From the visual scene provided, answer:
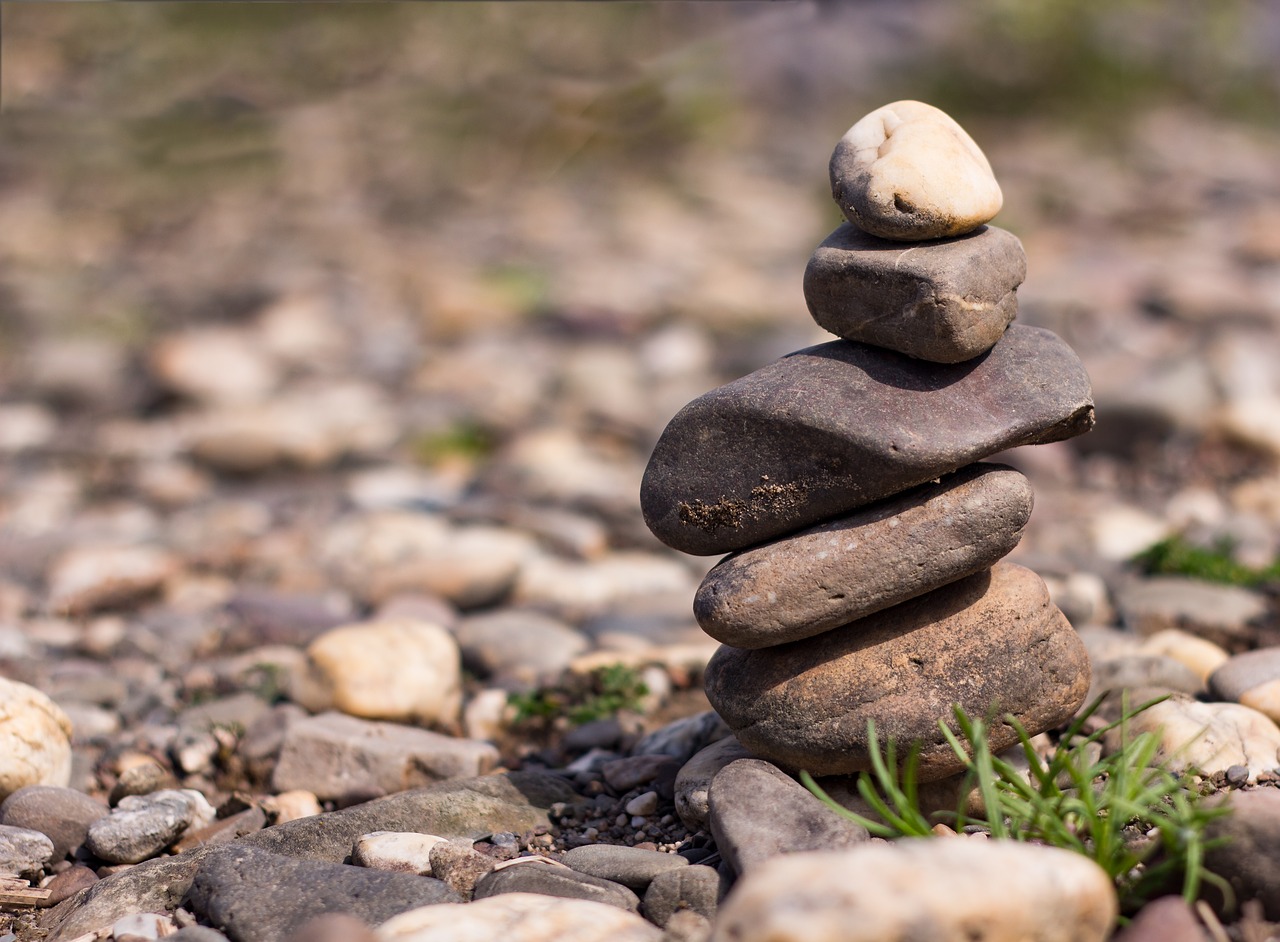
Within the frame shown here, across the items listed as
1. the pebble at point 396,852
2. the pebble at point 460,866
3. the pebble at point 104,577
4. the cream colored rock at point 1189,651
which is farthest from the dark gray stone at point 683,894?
the pebble at point 104,577

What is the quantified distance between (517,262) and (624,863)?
11.5 m

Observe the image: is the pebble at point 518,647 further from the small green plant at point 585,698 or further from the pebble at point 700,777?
the pebble at point 700,777

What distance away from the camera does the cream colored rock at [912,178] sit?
382 centimetres

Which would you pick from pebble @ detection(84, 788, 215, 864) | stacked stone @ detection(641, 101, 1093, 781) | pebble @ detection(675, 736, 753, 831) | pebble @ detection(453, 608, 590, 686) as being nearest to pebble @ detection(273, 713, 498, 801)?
pebble @ detection(84, 788, 215, 864)

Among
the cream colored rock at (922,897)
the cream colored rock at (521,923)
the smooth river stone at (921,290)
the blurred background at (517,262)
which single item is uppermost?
the smooth river stone at (921,290)

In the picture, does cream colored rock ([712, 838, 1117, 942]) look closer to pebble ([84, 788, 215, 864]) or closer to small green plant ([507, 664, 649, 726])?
pebble ([84, 788, 215, 864])

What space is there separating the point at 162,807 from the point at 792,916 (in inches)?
106

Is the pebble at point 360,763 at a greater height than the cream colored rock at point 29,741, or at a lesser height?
lesser

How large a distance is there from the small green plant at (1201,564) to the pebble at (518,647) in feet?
10.6

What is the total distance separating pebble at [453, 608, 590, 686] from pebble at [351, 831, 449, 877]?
1928 millimetres

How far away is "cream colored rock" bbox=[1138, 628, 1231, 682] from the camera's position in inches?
203

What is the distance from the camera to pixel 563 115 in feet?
43.2

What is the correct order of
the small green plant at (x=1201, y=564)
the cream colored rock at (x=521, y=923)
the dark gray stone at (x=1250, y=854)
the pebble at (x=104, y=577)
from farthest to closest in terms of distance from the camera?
the pebble at (x=104, y=577), the small green plant at (x=1201, y=564), the dark gray stone at (x=1250, y=854), the cream colored rock at (x=521, y=923)

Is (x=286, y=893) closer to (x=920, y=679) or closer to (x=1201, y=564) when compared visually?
(x=920, y=679)
